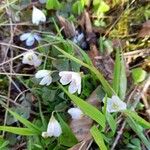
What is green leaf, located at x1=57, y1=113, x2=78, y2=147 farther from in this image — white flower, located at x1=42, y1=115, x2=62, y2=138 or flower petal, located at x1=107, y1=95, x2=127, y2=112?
flower petal, located at x1=107, y1=95, x2=127, y2=112

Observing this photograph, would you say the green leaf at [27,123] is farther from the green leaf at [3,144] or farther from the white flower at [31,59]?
the white flower at [31,59]

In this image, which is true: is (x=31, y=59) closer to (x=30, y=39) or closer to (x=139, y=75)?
(x=30, y=39)

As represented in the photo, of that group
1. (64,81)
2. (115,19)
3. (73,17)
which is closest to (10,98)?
(64,81)

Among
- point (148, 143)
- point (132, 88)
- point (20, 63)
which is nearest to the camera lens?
point (148, 143)

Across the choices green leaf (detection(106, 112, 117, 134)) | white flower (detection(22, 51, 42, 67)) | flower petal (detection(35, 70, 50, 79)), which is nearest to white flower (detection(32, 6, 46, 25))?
white flower (detection(22, 51, 42, 67))

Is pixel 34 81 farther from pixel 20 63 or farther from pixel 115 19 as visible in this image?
pixel 115 19

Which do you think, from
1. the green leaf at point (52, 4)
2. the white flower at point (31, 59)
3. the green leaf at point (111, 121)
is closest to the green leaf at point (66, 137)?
the green leaf at point (111, 121)
